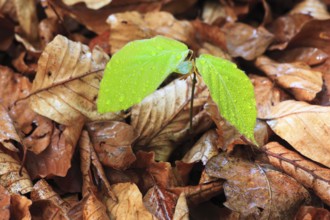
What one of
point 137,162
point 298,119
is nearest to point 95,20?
point 137,162

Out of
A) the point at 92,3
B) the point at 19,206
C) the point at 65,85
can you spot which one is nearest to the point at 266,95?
the point at 65,85

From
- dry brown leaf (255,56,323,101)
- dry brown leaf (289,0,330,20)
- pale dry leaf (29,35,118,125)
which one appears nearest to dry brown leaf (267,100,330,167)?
dry brown leaf (255,56,323,101)

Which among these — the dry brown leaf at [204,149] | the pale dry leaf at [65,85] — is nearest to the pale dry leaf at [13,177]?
the pale dry leaf at [65,85]

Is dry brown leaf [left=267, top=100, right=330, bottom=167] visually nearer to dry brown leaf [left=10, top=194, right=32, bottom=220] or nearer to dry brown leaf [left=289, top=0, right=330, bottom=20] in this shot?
dry brown leaf [left=289, top=0, right=330, bottom=20]

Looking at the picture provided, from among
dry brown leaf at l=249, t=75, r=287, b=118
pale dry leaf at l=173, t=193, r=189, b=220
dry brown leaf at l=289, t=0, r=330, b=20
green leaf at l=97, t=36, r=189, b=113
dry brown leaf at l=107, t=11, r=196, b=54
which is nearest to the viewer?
green leaf at l=97, t=36, r=189, b=113

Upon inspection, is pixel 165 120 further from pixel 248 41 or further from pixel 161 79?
pixel 248 41

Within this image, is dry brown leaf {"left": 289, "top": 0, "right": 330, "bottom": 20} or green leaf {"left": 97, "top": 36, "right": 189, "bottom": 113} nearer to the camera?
green leaf {"left": 97, "top": 36, "right": 189, "bottom": 113}
